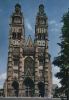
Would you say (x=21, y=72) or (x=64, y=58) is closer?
(x=64, y=58)

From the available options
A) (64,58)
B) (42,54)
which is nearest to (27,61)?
(42,54)

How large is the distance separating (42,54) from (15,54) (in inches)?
277

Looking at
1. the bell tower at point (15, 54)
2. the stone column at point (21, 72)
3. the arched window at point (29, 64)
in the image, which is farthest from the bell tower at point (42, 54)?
the bell tower at point (15, 54)

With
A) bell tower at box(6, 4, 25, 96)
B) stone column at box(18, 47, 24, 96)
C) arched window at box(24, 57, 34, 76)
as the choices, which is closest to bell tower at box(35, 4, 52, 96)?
arched window at box(24, 57, 34, 76)

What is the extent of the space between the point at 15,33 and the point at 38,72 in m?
12.0

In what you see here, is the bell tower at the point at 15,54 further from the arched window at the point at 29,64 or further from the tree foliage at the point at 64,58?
the tree foliage at the point at 64,58

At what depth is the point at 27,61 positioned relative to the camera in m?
89.6

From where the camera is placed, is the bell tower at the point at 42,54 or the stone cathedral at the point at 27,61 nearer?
the stone cathedral at the point at 27,61

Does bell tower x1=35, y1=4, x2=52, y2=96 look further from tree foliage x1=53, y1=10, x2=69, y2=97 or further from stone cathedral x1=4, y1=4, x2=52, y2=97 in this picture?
tree foliage x1=53, y1=10, x2=69, y2=97

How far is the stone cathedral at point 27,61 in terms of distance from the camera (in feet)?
282

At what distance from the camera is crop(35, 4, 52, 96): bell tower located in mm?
86625

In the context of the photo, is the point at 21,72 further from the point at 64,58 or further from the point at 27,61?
the point at 64,58

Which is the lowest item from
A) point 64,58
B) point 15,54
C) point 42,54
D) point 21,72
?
point 64,58

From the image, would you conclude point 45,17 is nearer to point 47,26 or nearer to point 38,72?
point 47,26
